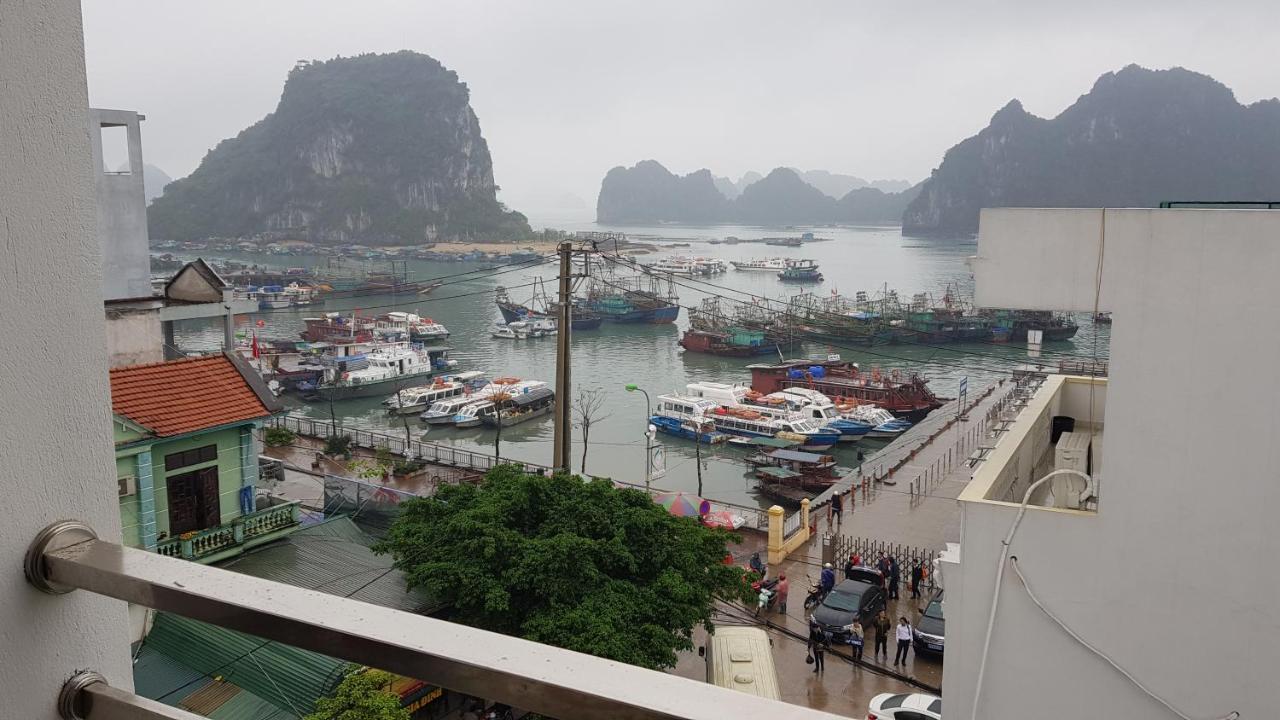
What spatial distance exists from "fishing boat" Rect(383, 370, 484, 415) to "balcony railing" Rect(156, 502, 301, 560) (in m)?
16.0

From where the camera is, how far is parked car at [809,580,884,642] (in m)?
8.59

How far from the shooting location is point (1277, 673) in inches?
149

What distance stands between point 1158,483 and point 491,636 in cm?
392

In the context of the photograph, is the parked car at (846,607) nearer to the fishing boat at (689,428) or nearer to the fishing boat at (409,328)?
the fishing boat at (689,428)

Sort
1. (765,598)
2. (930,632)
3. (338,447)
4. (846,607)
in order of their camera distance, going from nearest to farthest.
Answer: (930,632) < (846,607) < (765,598) < (338,447)

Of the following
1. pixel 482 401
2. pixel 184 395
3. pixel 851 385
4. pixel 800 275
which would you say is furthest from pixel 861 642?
pixel 800 275

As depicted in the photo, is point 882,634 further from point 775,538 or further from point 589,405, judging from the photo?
point 589,405

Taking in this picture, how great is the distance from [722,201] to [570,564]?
161426 millimetres

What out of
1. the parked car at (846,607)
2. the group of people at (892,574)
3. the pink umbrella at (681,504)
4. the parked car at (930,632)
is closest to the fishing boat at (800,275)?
the pink umbrella at (681,504)

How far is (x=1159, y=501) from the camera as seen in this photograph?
3.91 metres

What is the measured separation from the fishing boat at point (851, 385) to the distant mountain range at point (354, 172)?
73.8 meters

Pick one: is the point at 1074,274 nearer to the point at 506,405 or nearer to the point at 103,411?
the point at 103,411

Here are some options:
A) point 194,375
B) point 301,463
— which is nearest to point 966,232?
point 301,463

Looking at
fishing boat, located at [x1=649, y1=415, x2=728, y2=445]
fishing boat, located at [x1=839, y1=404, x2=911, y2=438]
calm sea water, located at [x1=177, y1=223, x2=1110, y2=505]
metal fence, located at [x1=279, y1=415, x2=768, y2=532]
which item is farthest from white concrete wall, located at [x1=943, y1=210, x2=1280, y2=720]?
fishing boat, located at [x1=839, y1=404, x2=911, y2=438]
